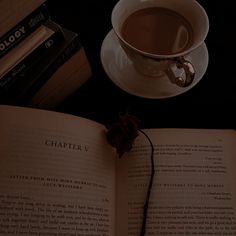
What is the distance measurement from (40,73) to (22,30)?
2.9 inches

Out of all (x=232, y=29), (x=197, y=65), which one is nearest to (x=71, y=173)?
(x=197, y=65)

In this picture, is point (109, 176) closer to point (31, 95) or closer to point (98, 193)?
point (98, 193)

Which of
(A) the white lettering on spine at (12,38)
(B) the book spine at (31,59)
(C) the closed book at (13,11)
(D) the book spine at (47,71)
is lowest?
(D) the book spine at (47,71)

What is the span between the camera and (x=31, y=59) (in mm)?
599

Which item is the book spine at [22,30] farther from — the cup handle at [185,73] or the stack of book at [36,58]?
the cup handle at [185,73]

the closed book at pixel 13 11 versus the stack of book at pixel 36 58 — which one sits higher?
the closed book at pixel 13 11

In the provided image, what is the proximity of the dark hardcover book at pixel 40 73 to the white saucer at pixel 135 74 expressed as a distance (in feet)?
0.29

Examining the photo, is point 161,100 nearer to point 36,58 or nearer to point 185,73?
point 185,73

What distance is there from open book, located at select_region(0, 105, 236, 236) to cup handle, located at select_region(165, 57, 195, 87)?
77mm

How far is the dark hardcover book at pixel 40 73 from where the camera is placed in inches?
23.9

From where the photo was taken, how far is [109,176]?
60cm

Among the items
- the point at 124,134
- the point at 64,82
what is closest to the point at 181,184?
the point at 124,134

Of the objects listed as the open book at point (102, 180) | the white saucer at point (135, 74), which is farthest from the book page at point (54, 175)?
the white saucer at point (135, 74)

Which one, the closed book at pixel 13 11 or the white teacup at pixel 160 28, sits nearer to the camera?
the closed book at pixel 13 11
